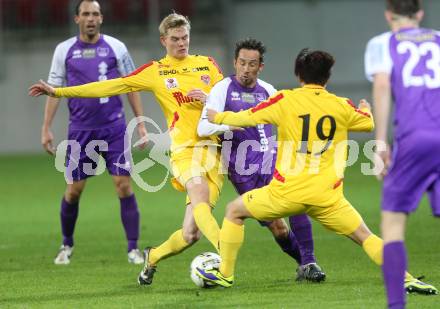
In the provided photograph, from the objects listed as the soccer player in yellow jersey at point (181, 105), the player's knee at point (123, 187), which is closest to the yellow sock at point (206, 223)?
the soccer player in yellow jersey at point (181, 105)

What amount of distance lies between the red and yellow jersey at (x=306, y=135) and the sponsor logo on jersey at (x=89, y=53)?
3082mm

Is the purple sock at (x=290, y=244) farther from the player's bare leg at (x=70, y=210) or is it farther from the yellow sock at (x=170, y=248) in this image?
the player's bare leg at (x=70, y=210)

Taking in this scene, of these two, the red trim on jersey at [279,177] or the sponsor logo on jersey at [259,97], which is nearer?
the red trim on jersey at [279,177]

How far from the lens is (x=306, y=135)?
7.03m

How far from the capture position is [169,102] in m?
8.25

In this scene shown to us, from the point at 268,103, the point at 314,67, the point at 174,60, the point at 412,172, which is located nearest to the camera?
the point at 412,172

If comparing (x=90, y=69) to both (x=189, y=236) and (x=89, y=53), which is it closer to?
(x=89, y=53)

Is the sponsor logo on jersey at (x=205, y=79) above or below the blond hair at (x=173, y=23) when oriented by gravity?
below

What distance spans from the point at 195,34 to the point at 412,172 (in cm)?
1803

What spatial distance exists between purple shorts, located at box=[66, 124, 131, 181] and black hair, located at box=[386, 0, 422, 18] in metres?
4.29

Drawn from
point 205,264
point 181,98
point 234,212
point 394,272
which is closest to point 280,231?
point 205,264

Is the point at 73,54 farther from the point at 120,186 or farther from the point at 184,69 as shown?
the point at 184,69

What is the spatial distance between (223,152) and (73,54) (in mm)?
2370

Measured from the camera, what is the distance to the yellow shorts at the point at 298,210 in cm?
707
